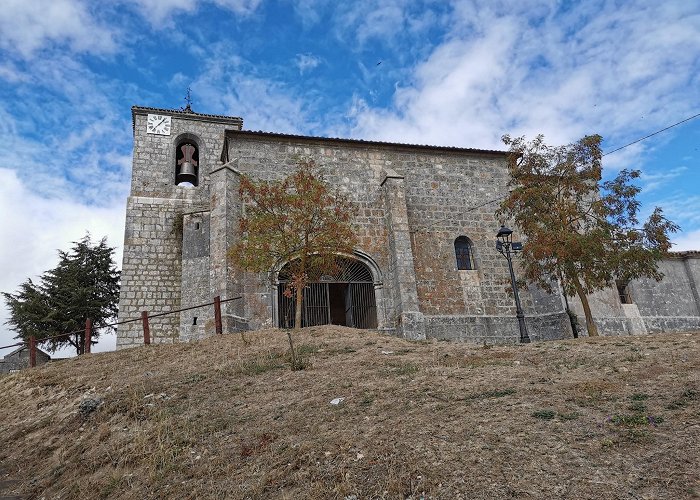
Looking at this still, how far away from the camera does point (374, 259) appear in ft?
55.7

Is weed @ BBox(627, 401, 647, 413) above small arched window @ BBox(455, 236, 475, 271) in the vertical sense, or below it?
below

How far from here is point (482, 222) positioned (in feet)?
60.2

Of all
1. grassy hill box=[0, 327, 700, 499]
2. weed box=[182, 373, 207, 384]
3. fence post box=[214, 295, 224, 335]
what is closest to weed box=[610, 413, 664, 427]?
grassy hill box=[0, 327, 700, 499]

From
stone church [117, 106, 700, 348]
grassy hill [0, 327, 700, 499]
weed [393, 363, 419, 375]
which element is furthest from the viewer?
stone church [117, 106, 700, 348]

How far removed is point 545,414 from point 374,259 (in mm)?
11921

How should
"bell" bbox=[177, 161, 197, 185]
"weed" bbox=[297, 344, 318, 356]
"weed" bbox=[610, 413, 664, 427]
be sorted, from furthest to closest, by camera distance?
"bell" bbox=[177, 161, 197, 185] < "weed" bbox=[297, 344, 318, 356] < "weed" bbox=[610, 413, 664, 427]

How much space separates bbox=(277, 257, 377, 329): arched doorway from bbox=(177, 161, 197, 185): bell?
7.05m

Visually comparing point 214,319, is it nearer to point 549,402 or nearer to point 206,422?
point 206,422

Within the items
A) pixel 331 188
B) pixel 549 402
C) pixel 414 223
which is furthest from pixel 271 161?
pixel 549 402

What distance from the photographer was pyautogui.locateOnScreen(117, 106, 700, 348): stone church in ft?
51.7

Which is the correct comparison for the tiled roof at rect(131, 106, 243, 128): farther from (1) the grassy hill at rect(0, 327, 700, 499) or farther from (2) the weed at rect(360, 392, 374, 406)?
(2) the weed at rect(360, 392, 374, 406)

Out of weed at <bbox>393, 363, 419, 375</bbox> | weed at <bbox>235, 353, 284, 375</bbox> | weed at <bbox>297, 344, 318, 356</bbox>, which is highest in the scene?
weed at <bbox>297, 344, 318, 356</bbox>

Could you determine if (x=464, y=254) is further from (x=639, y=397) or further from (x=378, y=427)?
(x=378, y=427)

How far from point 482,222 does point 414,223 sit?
8.81 feet
